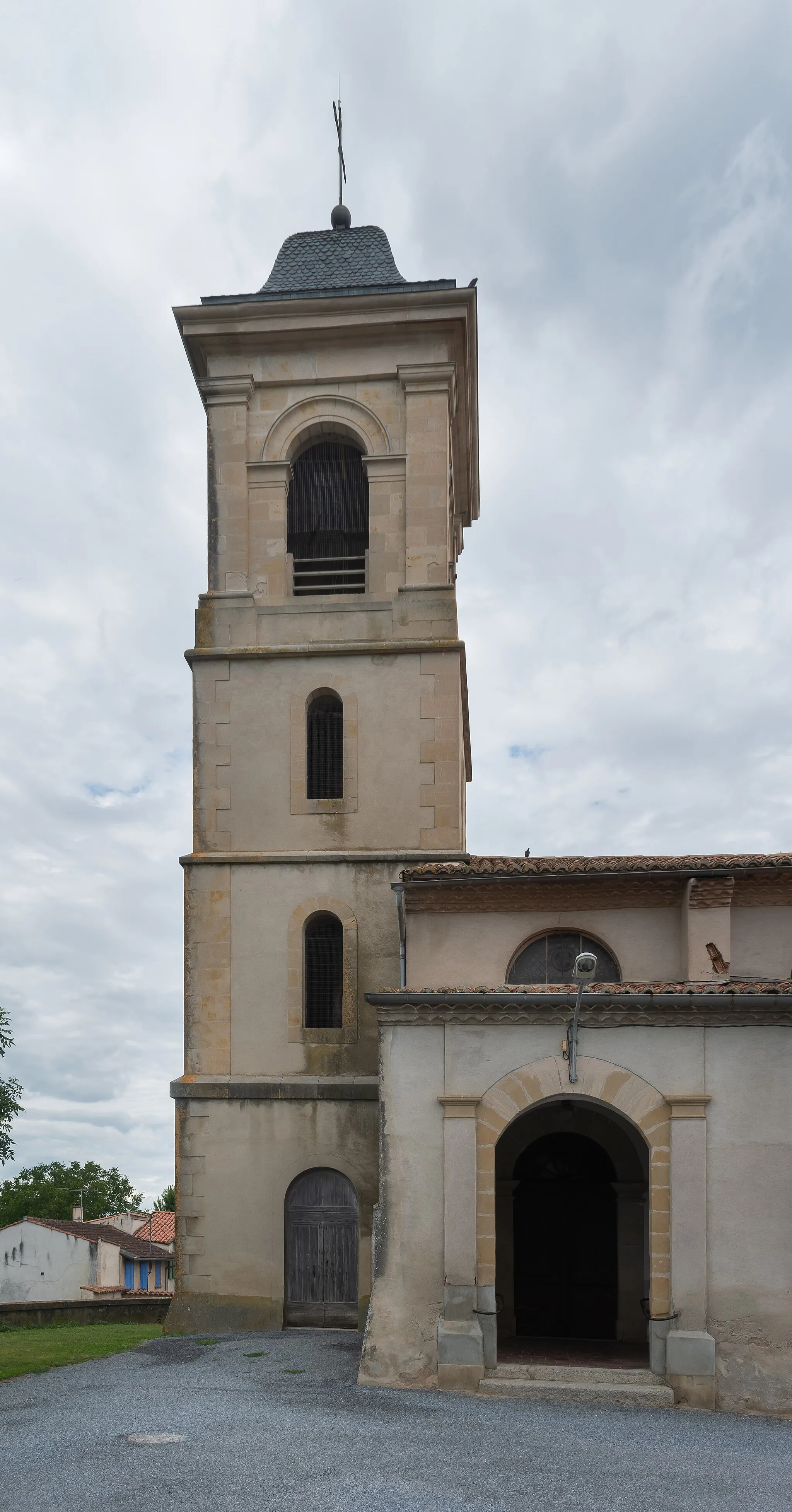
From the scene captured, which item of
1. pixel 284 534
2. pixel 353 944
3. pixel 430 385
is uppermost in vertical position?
pixel 430 385

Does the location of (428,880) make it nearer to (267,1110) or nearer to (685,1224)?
(267,1110)

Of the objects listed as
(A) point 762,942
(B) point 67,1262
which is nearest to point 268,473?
(A) point 762,942

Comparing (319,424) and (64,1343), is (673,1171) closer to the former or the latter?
(64,1343)

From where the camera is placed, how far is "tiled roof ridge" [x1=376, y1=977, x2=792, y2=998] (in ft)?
42.8

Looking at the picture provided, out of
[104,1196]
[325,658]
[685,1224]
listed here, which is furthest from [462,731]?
[104,1196]

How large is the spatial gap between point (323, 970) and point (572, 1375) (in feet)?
25.6

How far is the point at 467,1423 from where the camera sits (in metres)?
10.9

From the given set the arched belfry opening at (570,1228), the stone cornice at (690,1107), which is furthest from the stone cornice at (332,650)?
the stone cornice at (690,1107)

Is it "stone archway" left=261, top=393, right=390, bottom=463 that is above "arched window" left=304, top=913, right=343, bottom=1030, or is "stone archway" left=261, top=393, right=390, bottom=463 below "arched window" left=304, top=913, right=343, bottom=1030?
above

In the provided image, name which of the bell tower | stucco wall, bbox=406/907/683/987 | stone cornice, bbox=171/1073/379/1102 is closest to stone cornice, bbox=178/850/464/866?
the bell tower

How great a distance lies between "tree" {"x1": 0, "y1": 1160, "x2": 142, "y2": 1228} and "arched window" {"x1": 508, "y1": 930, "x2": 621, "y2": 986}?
5695cm

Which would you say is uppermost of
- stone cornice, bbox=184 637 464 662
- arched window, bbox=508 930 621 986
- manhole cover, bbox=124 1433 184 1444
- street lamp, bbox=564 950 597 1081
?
stone cornice, bbox=184 637 464 662

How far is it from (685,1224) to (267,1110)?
749cm

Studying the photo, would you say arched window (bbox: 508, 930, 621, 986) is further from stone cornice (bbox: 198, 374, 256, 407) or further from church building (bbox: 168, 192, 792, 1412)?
stone cornice (bbox: 198, 374, 256, 407)
